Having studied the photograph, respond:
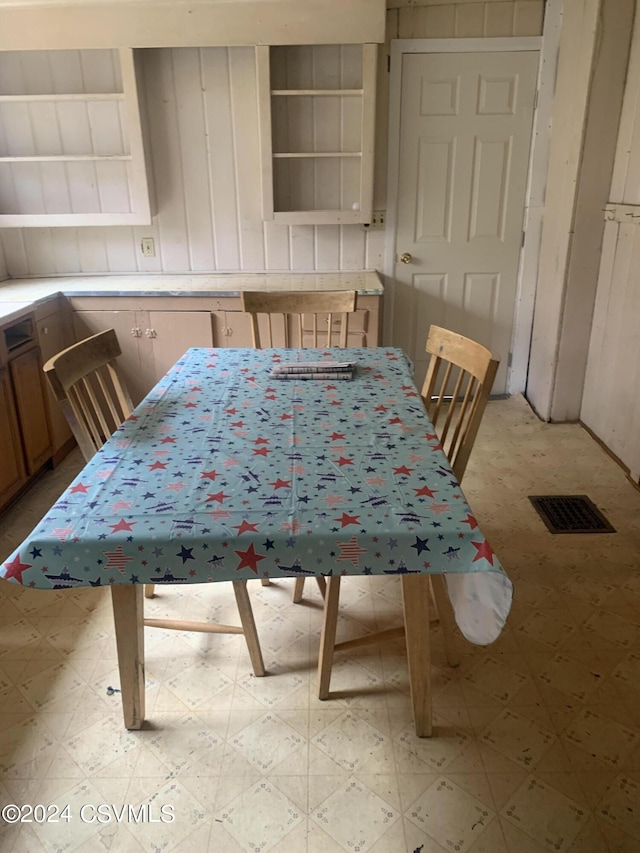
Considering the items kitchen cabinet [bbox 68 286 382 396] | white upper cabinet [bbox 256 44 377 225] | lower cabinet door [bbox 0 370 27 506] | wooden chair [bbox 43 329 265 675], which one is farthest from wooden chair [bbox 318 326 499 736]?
white upper cabinet [bbox 256 44 377 225]

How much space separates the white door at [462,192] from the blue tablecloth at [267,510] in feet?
7.64

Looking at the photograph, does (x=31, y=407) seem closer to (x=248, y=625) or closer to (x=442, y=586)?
(x=248, y=625)

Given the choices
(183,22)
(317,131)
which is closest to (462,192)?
(317,131)

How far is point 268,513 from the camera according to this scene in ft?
4.01

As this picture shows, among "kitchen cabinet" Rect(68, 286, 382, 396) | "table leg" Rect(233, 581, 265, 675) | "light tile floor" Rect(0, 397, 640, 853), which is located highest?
"kitchen cabinet" Rect(68, 286, 382, 396)

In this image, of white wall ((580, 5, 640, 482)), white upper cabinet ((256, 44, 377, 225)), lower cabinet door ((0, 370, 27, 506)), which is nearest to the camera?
lower cabinet door ((0, 370, 27, 506))

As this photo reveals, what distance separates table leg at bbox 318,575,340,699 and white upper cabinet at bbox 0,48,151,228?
2.56 metres

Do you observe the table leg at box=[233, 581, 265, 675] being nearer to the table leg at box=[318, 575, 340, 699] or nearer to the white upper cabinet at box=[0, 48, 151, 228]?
the table leg at box=[318, 575, 340, 699]

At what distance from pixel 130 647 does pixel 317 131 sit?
3.03 m

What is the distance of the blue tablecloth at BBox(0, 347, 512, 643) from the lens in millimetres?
1157

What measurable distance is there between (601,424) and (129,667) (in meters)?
2.74

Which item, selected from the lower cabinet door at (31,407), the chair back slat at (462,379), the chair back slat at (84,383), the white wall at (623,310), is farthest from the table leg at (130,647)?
the white wall at (623,310)

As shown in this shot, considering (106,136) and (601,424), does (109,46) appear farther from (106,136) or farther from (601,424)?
(601,424)

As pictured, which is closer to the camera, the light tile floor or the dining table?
the dining table
